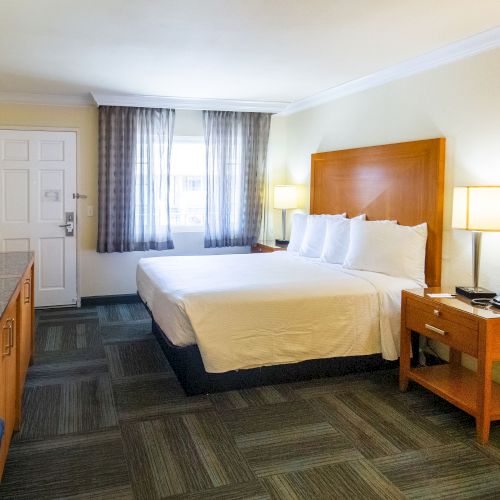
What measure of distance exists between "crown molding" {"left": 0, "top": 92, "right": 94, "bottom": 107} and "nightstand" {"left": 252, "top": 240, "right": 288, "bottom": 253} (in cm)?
245

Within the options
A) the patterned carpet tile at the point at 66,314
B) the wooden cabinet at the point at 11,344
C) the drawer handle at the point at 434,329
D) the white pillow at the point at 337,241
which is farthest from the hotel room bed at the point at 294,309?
the patterned carpet tile at the point at 66,314

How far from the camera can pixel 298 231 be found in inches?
213

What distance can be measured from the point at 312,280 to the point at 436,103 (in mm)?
1622

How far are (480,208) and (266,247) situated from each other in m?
3.07

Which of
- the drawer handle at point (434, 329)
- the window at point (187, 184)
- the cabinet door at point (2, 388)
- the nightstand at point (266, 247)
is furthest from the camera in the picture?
the window at point (187, 184)

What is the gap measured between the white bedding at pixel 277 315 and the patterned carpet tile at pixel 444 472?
101 centimetres

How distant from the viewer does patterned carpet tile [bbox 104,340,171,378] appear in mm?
3857

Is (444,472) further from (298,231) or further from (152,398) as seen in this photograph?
(298,231)

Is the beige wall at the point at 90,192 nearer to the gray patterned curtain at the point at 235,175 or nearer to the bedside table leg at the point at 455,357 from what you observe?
the gray patterned curtain at the point at 235,175

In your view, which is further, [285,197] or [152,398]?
[285,197]

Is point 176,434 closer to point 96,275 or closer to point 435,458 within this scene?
point 435,458

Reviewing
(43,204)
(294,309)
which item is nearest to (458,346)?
(294,309)

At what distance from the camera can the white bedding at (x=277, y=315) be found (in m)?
3.29

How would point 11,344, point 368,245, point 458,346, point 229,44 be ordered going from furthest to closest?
1. point 368,245
2. point 229,44
3. point 458,346
4. point 11,344
